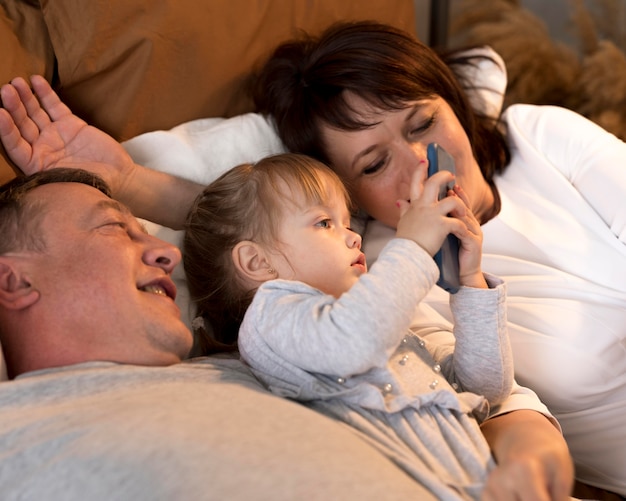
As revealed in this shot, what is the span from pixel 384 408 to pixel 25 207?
57 cm

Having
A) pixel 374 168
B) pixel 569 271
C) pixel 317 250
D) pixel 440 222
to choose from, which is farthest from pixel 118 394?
pixel 569 271

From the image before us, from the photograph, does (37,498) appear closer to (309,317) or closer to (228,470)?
(228,470)

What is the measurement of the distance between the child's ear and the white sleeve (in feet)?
2.29

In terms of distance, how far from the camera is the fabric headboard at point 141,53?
53.5 inches

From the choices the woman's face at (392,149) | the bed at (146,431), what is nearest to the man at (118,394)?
the bed at (146,431)

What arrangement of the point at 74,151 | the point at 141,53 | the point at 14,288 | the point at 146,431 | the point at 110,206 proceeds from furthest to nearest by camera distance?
the point at 141,53 → the point at 74,151 → the point at 110,206 → the point at 14,288 → the point at 146,431

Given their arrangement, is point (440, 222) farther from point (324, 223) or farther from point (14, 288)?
point (14, 288)

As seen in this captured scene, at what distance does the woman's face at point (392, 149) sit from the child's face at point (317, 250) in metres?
0.30

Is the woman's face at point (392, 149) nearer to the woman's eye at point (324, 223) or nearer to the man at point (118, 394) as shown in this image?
the woman's eye at point (324, 223)

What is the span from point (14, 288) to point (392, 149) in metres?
0.71

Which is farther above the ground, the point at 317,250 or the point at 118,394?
the point at 317,250

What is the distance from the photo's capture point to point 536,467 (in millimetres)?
881

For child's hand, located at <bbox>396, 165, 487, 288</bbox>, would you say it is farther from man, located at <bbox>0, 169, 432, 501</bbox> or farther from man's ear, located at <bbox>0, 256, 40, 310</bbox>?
man's ear, located at <bbox>0, 256, 40, 310</bbox>

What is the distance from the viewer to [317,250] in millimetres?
1092
